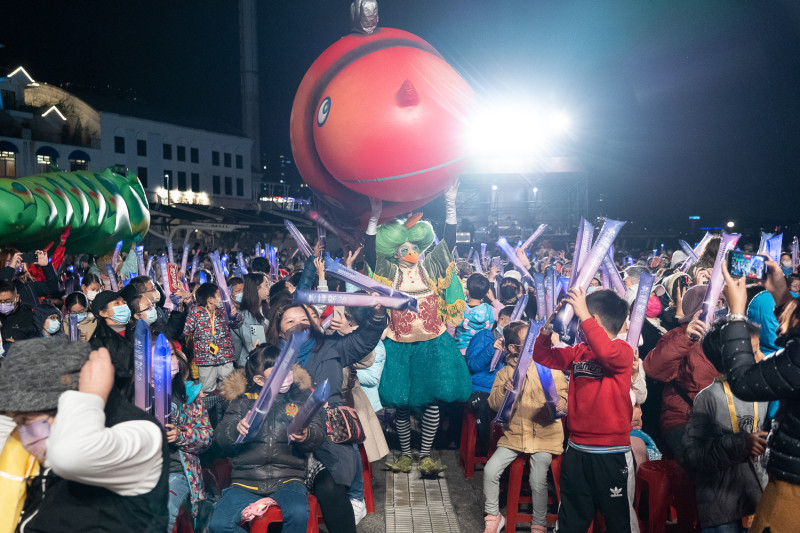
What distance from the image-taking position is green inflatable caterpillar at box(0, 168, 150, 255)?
8.50 m

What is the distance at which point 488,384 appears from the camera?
5457 millimetres

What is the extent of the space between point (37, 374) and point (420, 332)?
3597 mm

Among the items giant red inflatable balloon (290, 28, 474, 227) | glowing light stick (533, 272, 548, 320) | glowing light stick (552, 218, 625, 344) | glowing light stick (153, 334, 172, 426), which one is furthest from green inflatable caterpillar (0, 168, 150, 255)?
glowing light stick (552, 218, 625, 344)

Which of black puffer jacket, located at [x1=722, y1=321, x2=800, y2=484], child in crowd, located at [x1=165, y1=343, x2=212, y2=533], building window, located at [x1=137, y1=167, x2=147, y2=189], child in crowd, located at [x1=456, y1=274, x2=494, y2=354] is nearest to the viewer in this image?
black puffer jacket, located at [x1=722, y1=321, x2=800, y2=484]

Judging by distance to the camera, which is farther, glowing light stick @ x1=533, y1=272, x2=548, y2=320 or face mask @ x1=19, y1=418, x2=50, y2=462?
glowing light stick @ x1=533, y1=272, x2=548, y2=320

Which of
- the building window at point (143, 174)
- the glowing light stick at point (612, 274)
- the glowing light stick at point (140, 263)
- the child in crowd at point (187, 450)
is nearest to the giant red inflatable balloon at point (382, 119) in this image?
the glowing light stick at point (612, 274)

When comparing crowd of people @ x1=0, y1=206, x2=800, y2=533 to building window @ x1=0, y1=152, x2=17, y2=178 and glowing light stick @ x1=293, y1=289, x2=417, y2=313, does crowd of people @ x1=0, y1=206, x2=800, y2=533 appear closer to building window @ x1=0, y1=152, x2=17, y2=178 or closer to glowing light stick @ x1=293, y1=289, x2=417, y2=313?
glowing light stick @ x1=293, y1=289, x2=417, y2=313

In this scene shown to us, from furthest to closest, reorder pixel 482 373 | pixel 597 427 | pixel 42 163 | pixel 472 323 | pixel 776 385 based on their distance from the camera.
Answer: pixel 42 163, pixel 472 323, pixel 482 373, pixel 597 427, pixel 776 385

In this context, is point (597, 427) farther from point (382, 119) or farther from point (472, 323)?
point (472, 323)

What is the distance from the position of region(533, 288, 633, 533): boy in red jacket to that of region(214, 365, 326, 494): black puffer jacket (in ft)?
4.55

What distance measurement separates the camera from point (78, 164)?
3959cm

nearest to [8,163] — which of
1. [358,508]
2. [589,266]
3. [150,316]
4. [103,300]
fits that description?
[150,316]

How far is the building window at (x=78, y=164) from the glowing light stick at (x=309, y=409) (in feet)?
135

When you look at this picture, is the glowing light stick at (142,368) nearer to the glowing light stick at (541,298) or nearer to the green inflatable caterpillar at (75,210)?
the glowing light stick at (541,298)
